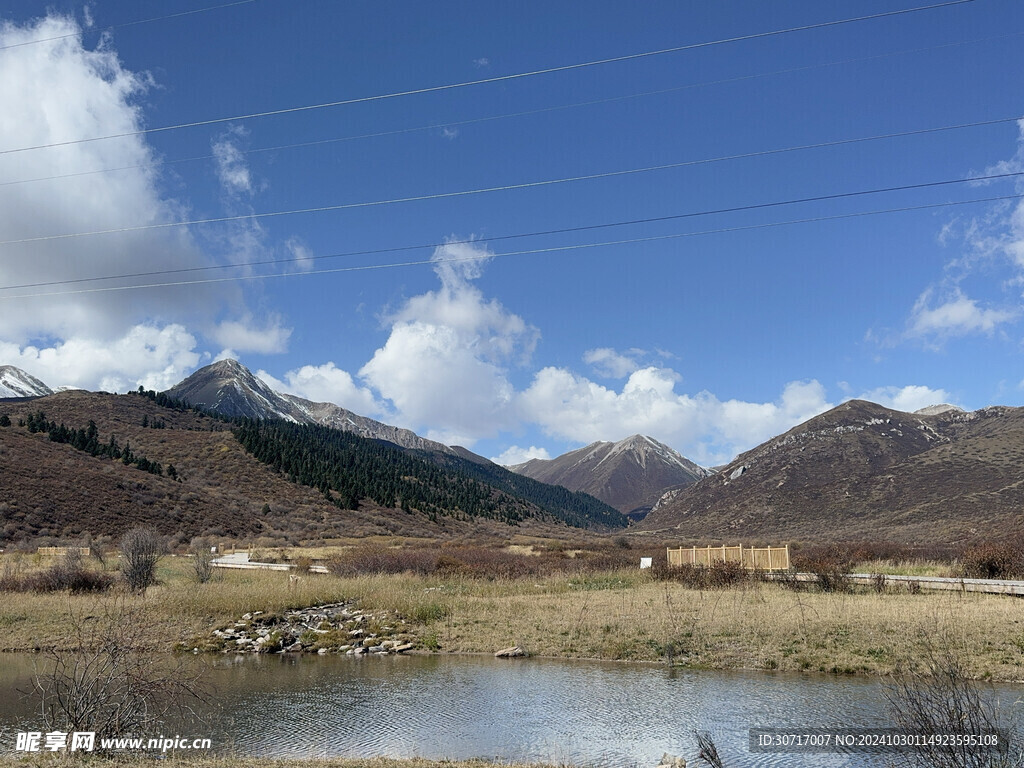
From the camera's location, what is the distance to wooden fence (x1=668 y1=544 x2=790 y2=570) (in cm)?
3884

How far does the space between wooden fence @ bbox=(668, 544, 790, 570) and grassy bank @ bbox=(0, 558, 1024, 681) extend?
6425 millimetres

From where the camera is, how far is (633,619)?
77.2 ft

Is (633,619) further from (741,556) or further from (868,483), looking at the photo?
(868,483)

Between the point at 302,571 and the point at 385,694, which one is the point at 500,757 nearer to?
the point at 385,694

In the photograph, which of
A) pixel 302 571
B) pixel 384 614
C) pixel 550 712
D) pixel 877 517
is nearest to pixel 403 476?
pixel 877 517

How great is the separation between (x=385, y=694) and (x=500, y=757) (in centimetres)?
578

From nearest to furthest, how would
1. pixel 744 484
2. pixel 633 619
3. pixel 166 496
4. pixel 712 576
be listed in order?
1. pixel 633 619
2. pixel 712 576
3. pixel 166 496
4. pixel 744 484

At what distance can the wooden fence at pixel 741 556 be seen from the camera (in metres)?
38.8

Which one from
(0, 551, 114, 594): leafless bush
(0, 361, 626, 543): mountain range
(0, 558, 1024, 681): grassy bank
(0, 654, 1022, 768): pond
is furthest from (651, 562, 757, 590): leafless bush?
(0, 361, 626, 543): mountain range

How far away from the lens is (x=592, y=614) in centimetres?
2508

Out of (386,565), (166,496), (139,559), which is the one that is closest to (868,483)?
(166,496)

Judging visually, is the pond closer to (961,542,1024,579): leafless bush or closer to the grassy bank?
the grassy bank

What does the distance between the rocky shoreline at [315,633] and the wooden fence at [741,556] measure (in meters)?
18.3

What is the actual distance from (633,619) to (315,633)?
1059cm
